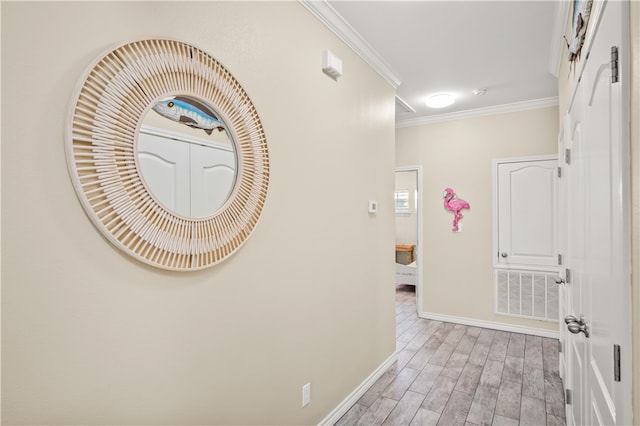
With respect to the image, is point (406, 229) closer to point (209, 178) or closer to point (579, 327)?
point (579, 327)

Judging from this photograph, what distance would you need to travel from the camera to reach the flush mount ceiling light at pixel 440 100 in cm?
369

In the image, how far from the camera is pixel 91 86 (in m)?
1.05

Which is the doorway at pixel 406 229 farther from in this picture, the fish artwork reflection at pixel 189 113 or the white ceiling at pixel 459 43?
the fish artwork reflection at pixel 189 113

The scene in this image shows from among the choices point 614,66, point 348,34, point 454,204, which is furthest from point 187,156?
point 454,204

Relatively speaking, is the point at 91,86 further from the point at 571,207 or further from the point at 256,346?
the point at 571,207

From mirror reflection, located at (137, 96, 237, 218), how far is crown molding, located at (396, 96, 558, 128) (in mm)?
3584

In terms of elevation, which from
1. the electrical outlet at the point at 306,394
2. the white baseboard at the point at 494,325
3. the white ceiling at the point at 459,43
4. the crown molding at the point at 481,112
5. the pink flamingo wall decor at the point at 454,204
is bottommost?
the white baseboard at the point at 494,325

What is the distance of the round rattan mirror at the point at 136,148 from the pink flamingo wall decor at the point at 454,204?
11.1 feet

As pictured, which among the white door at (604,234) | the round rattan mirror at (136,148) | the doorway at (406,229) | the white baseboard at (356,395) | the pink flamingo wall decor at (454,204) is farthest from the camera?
the doorway at (406,229)

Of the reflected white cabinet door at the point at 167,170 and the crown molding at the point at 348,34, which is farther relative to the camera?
the crown molding at the point at 348,34

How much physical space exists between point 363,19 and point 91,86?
6.02 ft

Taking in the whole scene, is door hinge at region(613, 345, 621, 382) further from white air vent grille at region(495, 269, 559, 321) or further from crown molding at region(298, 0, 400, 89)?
white air vent grille at region(495, 269, 559, 321)

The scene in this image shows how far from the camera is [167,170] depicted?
1272mm

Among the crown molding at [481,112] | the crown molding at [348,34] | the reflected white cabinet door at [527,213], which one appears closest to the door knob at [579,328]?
the crown molding at [348,34]
